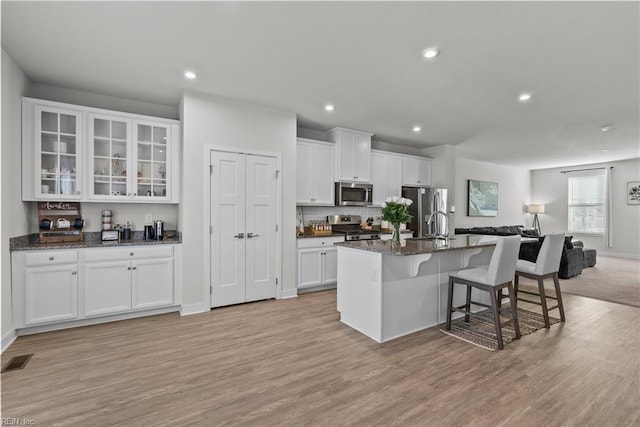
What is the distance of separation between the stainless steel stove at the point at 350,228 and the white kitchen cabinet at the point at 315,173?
493 mm

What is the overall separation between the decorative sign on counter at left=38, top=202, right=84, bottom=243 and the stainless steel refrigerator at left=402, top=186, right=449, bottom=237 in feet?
17.0

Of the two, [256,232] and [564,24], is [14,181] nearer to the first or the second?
[256,232]

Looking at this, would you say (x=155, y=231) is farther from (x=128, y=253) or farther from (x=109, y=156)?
(x=109, y=156)

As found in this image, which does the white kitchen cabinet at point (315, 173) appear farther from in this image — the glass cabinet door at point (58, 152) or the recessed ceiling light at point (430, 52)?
the glass cabinet door at point (58, 152)

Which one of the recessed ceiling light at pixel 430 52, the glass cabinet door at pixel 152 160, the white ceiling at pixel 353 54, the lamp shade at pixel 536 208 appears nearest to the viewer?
the white ceiling at pixel 353 54

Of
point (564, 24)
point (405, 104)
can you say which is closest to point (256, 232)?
point (405, 104)

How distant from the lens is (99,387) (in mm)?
2062

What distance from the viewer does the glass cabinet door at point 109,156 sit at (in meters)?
3.40

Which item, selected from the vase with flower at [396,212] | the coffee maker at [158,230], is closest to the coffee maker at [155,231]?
the coffee maker at [158,230]

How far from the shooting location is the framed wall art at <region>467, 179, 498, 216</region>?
8.08 m

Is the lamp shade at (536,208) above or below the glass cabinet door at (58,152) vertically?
below

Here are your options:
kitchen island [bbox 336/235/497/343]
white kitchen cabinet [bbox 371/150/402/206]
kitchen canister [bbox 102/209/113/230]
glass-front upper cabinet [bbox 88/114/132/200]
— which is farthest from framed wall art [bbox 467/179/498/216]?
kitchen canister [bbox 102/209/113/230]

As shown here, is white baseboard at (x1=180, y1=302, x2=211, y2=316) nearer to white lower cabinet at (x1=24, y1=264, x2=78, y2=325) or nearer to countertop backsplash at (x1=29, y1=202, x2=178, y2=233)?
white lower cabinet at (x1=24, y1=264, x2=78, y2=325)

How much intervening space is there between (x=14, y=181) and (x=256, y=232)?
2.48 m
